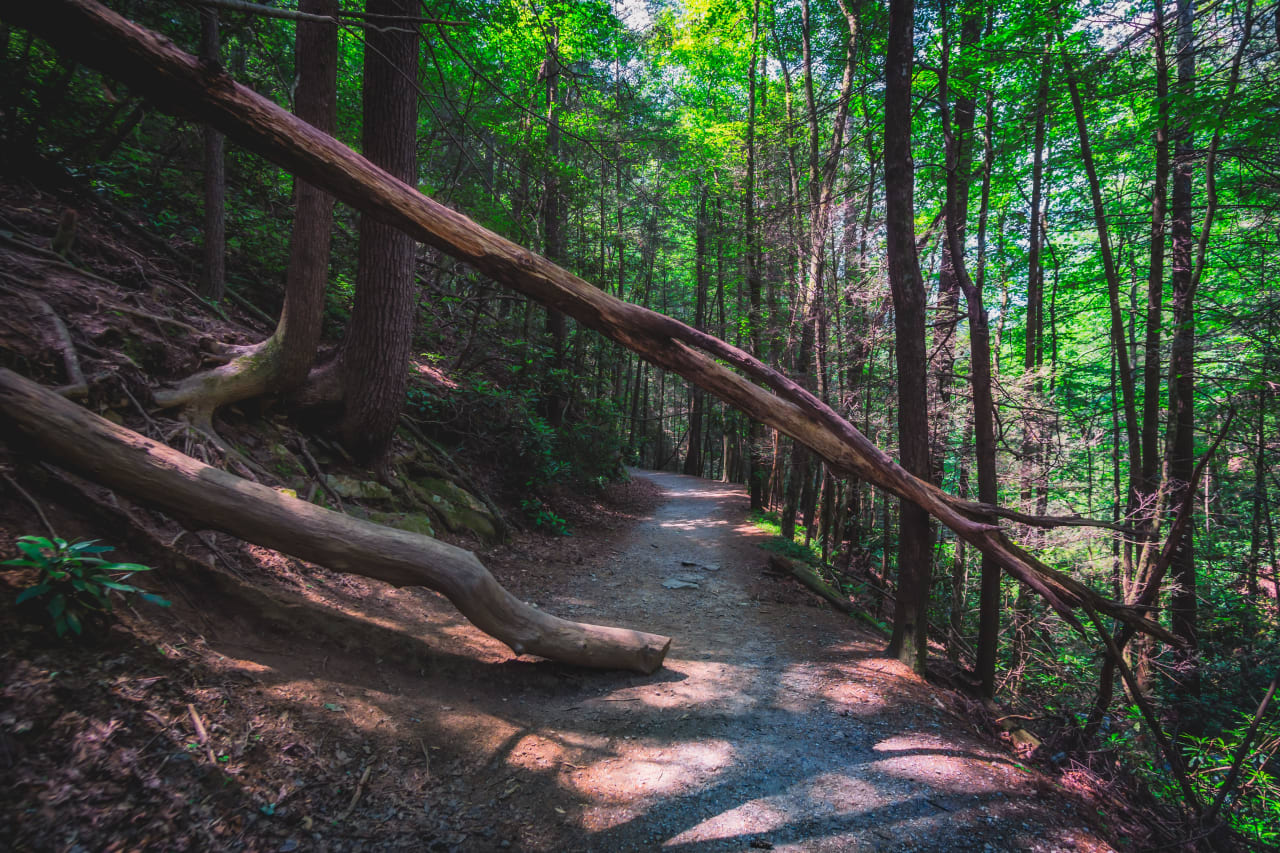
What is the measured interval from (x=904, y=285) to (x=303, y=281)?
6817mm

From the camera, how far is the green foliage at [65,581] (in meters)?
2.29

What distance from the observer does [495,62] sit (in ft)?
42.7

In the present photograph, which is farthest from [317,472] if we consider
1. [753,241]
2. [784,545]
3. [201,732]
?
[753,241]

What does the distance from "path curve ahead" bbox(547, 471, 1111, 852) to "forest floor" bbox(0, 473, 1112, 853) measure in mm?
18

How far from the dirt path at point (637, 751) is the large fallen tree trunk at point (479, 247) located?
4.71 ft

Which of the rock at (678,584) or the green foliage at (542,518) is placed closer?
the rock at (678,584)

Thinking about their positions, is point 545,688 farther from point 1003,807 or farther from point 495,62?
point 495,62

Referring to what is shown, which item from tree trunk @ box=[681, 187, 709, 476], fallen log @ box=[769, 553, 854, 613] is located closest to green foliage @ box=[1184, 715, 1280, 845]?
fallen log @ box=[769, 553, 854, 613]

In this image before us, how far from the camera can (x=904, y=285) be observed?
5531mm

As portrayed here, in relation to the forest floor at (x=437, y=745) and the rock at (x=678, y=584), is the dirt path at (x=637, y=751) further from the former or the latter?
the rock at (x=678, y=584)

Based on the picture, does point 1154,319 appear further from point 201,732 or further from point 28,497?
point 28,497

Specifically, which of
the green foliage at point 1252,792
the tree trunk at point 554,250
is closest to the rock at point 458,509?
the tree trunk at point 554,250

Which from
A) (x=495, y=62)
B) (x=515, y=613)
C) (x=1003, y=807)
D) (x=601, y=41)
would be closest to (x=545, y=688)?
(x=515, y=613)

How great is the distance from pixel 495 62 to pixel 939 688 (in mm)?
15880
